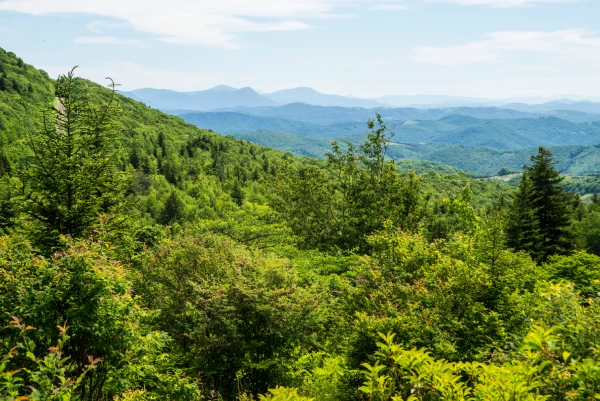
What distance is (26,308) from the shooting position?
232 inches

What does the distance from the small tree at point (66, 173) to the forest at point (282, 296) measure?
68 millimetres

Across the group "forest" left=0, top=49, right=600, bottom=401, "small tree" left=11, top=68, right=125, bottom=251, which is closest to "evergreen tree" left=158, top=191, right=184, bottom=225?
"forest" left=0, top=49, right=600, bottom=401

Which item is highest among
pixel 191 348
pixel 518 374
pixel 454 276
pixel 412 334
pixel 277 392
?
pixel 518 374

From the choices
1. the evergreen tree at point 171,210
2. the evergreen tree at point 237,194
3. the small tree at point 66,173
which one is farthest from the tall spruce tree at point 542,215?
the evergreen tree at point 237,194

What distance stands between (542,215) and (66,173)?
31160mm

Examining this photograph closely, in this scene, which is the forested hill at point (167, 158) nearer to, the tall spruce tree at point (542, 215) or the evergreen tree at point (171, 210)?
the evergreen tree at point (171, 210)

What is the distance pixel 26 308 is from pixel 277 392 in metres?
4.07

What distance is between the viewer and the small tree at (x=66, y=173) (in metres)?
13.4

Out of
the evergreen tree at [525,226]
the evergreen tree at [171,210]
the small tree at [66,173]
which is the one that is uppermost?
the small tree at [66,173]

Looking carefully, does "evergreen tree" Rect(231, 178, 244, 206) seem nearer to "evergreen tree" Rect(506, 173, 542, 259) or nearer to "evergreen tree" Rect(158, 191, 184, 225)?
"evergreen tree" Rect(158, 191, 184, 225)

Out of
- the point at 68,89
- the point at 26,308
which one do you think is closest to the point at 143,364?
the point at 26,308

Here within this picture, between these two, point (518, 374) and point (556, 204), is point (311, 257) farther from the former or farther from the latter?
point (556, 204)

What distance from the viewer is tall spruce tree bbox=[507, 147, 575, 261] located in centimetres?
2836

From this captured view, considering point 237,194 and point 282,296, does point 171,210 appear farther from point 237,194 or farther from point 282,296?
point 282,296
